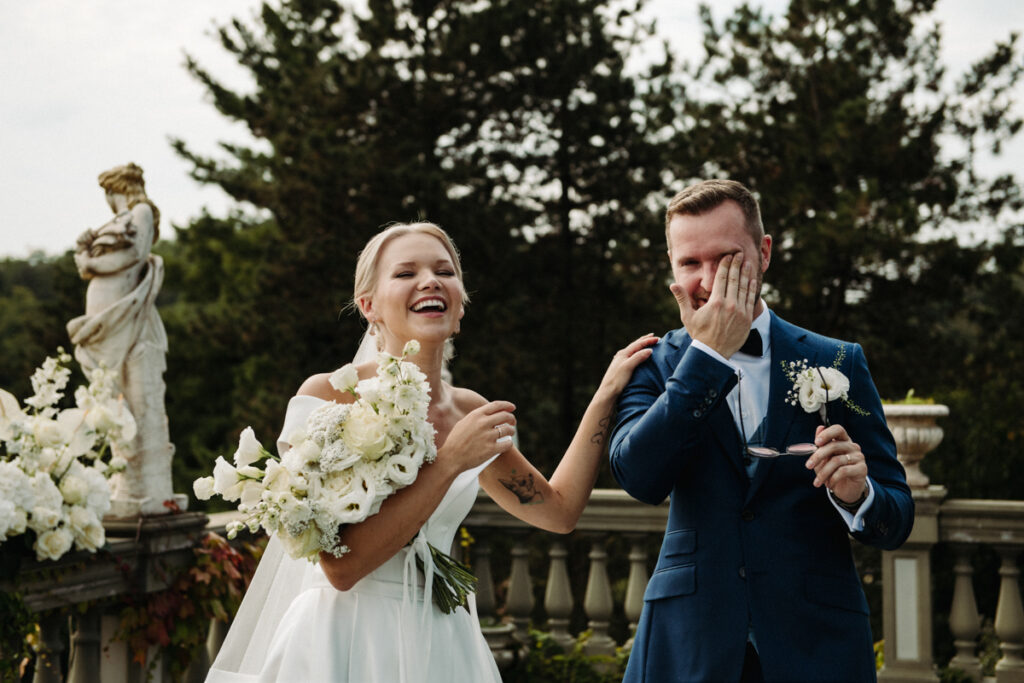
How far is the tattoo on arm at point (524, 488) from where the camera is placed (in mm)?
3068

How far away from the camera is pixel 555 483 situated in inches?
122

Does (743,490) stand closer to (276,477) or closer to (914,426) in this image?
(276,477)

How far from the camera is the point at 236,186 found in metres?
19.6

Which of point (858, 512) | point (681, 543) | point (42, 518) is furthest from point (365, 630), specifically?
point (42, 518)

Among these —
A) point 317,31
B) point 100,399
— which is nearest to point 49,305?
point 317,31

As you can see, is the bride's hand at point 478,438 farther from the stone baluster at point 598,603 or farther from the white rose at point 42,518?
the stone baluster at point 598,603

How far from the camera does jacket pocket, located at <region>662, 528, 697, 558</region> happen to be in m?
2.40

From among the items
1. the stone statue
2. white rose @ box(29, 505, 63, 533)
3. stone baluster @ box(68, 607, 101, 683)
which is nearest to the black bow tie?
white rose @ box(29, 505, 63, 533)

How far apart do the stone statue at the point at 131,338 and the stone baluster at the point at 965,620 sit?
416 cm

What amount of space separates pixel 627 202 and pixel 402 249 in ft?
50.7

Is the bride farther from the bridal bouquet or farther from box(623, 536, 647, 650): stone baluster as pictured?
box(623, 536, 647, 650): stone baluster

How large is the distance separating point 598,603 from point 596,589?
8 cm

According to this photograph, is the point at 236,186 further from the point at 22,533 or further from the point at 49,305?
the point at 22,533

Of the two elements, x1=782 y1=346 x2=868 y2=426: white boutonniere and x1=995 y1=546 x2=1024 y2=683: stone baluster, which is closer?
x1=782 y1=346 x2=868 y2=426: white boutonniere
